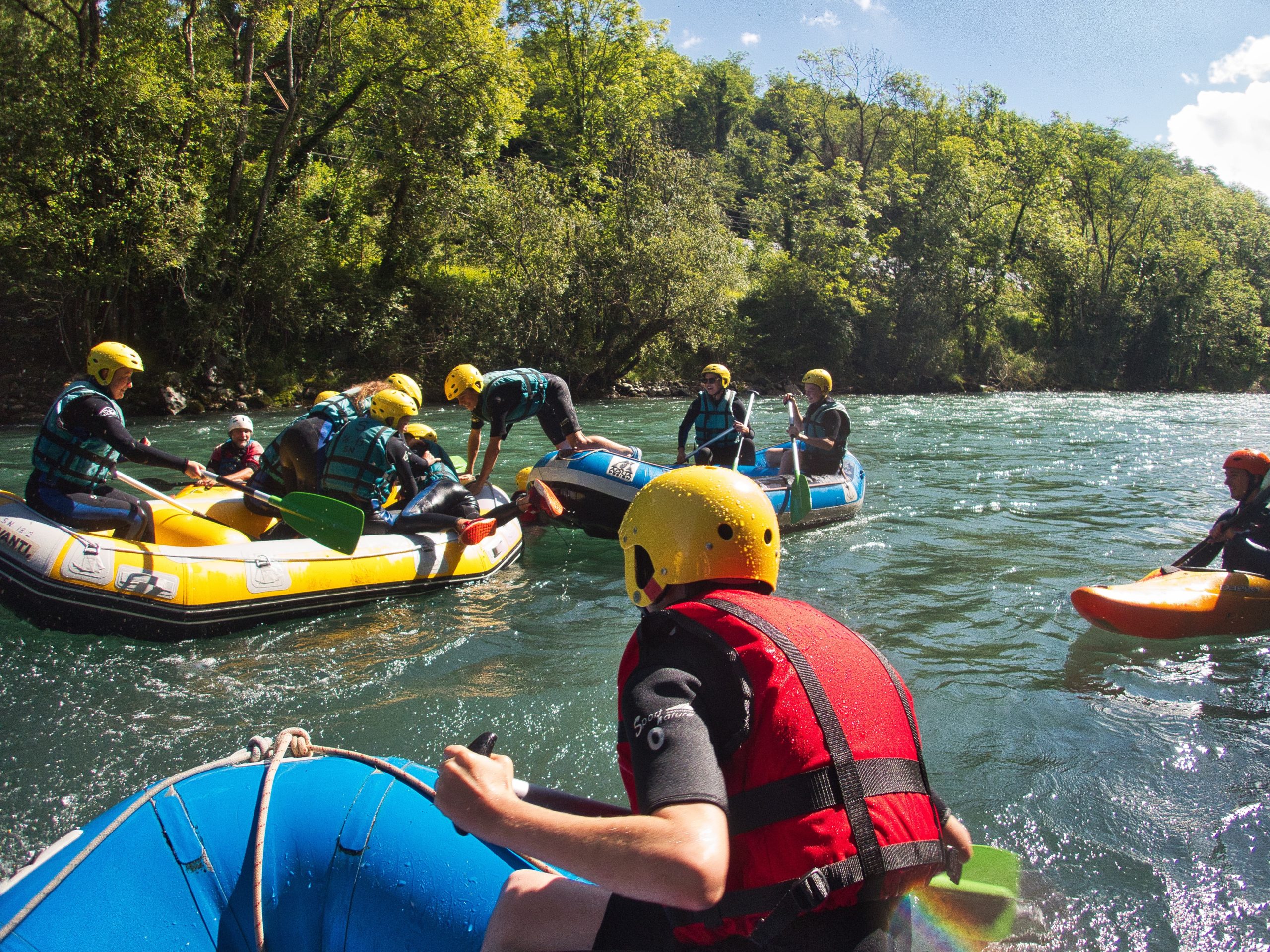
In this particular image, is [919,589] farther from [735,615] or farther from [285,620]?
[735,615]

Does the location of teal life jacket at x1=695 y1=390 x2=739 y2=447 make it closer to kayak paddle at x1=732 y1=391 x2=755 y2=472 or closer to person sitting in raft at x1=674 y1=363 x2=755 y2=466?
person sitting in raft at x1=674 y1=363 x2=755 y2=466

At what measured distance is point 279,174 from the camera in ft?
62.5

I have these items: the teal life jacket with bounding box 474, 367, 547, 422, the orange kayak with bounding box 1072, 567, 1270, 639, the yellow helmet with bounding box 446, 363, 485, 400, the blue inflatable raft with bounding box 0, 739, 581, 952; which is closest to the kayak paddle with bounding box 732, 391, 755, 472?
the teal life jacket with bounding box 474, 367, 547, 422

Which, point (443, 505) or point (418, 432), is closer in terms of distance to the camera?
point (443, 505)

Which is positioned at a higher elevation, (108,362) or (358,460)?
(108,362)

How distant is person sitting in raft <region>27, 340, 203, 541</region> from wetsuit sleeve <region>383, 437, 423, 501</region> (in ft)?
4.26

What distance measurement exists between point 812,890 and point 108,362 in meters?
5.63

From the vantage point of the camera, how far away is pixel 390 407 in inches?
232

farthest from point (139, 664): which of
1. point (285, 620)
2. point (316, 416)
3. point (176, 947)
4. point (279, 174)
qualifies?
point (279, 174)

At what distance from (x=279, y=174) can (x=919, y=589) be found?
18216 mm

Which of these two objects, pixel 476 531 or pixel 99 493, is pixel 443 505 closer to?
pixel 476 531

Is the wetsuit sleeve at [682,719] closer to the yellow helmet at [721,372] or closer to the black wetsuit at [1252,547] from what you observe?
the black wetsuit at [1252,547]

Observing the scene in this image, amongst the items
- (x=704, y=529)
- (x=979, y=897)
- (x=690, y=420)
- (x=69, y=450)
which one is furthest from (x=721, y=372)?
(x=704, y=529)

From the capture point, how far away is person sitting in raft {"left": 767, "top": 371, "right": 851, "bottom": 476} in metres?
8.30
